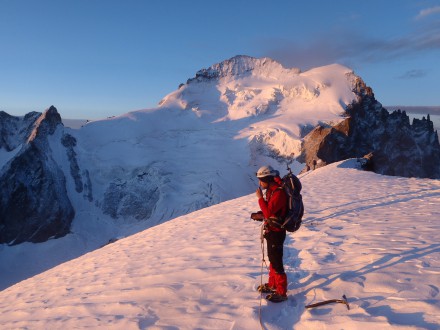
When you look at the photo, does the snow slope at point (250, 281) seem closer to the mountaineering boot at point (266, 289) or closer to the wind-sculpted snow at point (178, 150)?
the mountaineering boot at point (266, 289)

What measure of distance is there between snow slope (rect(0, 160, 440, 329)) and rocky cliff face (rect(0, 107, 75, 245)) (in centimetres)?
5970

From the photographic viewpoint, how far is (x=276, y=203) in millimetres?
5723

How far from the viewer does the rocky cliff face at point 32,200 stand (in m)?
62.3

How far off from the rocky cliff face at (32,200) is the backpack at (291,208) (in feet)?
220

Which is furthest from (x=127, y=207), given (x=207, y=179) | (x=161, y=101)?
(x=161, y=101)

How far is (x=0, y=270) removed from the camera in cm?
5297

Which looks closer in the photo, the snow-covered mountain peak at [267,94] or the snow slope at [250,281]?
the snow slope at [250,281]

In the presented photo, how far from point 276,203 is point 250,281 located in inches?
77.4

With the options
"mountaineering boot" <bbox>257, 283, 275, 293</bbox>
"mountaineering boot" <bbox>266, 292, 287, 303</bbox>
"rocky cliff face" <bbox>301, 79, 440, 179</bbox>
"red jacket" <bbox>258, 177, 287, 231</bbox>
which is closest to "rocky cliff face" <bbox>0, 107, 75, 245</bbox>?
"rocky cliff face" <bbox>301, 79, 440, 179</bbox>

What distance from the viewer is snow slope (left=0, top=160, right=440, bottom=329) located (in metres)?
5.20

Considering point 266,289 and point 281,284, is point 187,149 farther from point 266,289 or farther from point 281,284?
point 281,284

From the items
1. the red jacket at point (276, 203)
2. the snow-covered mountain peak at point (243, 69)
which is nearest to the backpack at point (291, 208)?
the red jacket at point (276, 203)

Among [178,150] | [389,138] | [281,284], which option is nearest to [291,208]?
[281,284]

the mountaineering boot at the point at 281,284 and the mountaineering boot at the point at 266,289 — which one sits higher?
the mountaineering boot at the point at 281,284
